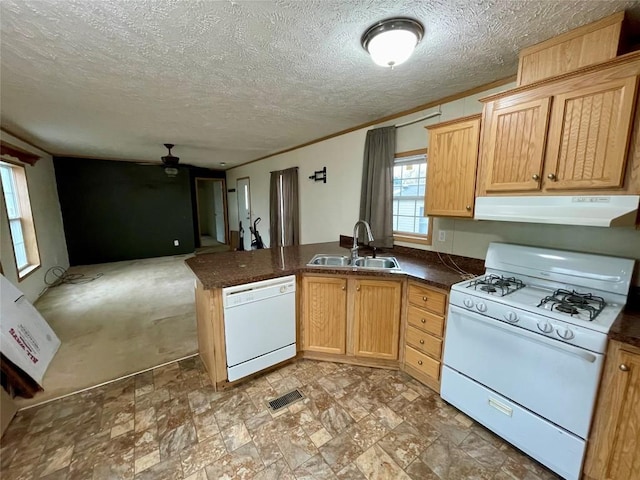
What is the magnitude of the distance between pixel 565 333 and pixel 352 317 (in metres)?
1.39

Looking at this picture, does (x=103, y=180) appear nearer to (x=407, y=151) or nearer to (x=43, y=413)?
(x=43, y=413)

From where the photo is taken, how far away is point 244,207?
695cm

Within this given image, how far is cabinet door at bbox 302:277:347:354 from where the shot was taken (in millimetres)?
2299

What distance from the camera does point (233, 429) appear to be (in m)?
1.71

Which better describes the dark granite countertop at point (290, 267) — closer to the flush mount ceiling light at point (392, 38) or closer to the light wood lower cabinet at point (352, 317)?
the light wood lower cabinet at point (352, 317)

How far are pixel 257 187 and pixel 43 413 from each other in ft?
16.2

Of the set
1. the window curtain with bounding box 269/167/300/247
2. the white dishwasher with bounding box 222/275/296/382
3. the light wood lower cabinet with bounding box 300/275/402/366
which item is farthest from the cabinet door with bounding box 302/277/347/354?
the window curtain with bounding box 269/167/300/247


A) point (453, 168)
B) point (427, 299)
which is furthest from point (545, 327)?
point (453, 168)

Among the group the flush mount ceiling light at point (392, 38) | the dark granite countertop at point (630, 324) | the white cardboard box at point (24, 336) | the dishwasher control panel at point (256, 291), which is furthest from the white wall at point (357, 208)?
the white cardboard box at point (24, 336)

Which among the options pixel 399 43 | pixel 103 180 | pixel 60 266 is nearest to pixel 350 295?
pixel 399 43

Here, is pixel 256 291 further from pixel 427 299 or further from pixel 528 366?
pixel 528 366

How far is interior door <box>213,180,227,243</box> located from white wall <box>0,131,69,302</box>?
363 cm

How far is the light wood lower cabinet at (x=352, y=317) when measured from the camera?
222 centimetres

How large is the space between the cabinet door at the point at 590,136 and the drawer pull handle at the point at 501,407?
1326mm
